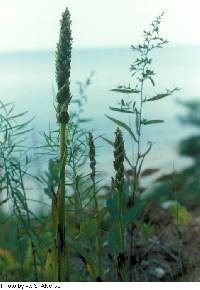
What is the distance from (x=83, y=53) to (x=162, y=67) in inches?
10.2

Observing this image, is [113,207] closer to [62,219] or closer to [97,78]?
[62,219]

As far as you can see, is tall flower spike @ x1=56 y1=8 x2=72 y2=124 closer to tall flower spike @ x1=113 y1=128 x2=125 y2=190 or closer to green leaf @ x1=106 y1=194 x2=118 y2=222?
tall flower spike @ x1=113 y1=128 x2=125 y2=190

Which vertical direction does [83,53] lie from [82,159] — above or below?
above

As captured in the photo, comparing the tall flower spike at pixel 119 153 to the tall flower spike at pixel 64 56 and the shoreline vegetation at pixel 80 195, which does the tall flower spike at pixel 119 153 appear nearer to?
the shoreline vegetation at pixel 80 195

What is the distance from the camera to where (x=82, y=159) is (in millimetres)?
1569

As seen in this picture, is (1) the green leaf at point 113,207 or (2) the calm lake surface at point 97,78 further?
(2) the calm lake surface at point 97,78

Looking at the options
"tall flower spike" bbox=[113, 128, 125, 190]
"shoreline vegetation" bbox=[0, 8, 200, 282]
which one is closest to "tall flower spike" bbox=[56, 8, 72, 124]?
"shoreline vegetation" bbox=[0, 8, 200, 282]

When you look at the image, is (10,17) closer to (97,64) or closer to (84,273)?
(97,64)

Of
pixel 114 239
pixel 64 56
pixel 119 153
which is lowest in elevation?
pixel 114 239


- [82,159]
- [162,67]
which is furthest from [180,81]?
[82,159]

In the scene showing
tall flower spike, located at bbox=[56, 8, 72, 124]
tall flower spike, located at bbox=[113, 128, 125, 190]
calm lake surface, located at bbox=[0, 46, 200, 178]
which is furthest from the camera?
calm lake surface, located at bbox=[0, 46, 200, 178]

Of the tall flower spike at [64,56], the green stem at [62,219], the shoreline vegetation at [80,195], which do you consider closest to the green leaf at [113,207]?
the shoreline vegetation at [80,195]

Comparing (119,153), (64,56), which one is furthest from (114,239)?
(64,56)

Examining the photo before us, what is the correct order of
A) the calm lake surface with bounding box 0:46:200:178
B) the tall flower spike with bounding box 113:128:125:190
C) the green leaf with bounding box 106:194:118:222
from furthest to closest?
the calm lake surface with bounding box 0:46:200:178 → the green leaf with bounding box 106:194:118:222 → the tall flower spike with bounding box 113:128:125:190
